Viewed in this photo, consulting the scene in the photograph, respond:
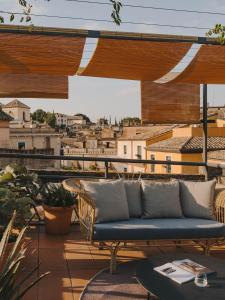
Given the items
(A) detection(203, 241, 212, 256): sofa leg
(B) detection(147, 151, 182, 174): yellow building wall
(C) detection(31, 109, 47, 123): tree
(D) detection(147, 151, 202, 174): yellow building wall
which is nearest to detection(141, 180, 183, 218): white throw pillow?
(A) detection(203, 241, 212, 256): sofa leg

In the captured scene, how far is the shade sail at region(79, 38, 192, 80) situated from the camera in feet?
13.1

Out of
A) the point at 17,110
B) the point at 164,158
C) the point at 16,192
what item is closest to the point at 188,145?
the point at 164,158

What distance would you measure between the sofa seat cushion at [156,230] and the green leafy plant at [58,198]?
1.10 m

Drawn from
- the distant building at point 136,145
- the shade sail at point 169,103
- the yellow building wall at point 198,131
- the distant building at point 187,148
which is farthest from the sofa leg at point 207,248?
the distant building at point 136,145

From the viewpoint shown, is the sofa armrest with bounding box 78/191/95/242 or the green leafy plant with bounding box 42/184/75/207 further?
the green leafy plant with bounding box 42/184/75/207

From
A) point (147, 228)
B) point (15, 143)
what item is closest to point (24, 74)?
point (147, 228)

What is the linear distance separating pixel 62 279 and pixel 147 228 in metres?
0.87

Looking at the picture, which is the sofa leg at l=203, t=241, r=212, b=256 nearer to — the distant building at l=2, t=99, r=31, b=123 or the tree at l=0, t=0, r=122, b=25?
the tree at l=0, t=0, r=122, b=25

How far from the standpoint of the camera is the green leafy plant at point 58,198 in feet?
14.6

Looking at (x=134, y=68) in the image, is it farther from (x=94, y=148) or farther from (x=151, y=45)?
(x=94, y=148)

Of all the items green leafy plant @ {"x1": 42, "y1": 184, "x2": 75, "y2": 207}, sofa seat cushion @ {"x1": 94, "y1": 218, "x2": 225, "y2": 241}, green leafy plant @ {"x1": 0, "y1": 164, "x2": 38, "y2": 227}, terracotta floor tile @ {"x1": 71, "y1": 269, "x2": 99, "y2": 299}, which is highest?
green leafy plant @ {"x1": 0, "y1": 164, "x2": 38, "y2": 227}

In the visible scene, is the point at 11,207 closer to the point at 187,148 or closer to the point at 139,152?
the point at 187,148

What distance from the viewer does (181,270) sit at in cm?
264

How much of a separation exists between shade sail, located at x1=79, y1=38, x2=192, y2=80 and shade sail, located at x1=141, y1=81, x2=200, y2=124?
0.90 feet
